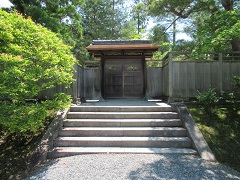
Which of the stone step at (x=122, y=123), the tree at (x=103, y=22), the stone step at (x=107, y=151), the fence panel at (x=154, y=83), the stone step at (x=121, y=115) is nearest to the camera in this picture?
the stone step at (x=107, y=151)

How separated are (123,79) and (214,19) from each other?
17.2 ft

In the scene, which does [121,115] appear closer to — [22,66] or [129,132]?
[129,132]

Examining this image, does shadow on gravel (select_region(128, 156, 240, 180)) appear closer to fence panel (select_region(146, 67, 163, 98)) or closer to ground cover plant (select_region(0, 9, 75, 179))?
ground cover plant (select_region(0, 9, 75, 179))

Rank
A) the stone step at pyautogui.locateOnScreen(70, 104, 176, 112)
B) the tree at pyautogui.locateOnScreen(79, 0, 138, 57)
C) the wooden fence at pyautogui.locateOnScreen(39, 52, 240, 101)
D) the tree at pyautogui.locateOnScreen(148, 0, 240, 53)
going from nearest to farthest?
the tree at pyautogui.locateOnScreen(148, 0, 240, 53) → the stone step at pyautogui.locateOnScreen(70, 104, 176, 112) → the wooden fence at pyautogui.locateOnScreen(39, 52, 240, 101) → the tree at pyautogui.locateOnScreen(79, 0, 138, 57)

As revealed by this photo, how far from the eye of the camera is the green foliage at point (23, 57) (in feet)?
12.0

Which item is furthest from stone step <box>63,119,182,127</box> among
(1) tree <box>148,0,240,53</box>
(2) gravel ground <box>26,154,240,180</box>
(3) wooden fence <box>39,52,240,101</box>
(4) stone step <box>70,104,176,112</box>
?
(1) tree <box>148,0,240,53</box>

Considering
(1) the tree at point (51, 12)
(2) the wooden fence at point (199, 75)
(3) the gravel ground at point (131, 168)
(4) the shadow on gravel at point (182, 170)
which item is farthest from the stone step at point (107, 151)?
(1) the tree at point (51, 12)

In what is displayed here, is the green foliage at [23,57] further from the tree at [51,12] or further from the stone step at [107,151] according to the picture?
the tree at [51,12]

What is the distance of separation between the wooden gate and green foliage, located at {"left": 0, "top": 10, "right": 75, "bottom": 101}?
17.5ft

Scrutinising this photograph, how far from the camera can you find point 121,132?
4793 mm

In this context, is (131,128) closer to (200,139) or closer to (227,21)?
(200,139)

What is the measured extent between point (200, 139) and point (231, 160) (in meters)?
0.78

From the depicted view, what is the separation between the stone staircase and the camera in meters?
4.30

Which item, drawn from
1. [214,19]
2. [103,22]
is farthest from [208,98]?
[103,22]
